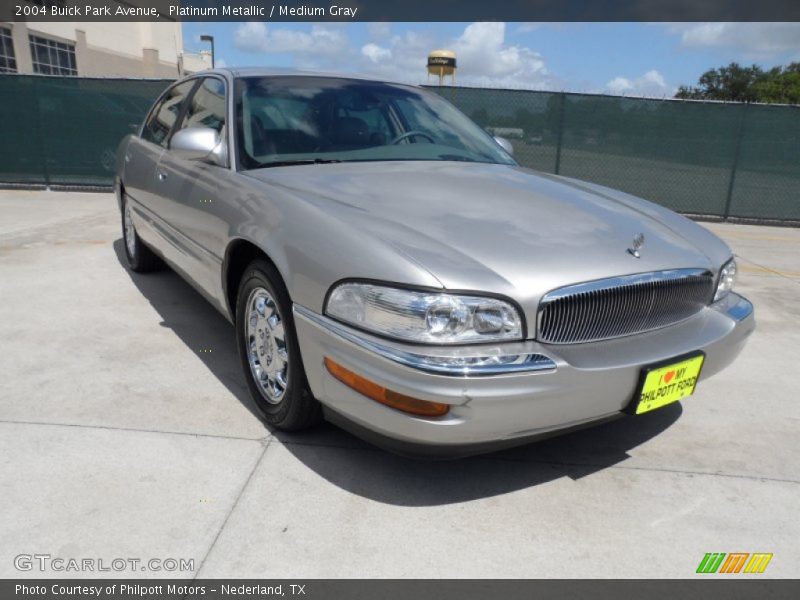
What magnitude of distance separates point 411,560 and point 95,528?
1.09 m

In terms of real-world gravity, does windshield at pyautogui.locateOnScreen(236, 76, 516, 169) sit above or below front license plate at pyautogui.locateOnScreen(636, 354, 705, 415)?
above

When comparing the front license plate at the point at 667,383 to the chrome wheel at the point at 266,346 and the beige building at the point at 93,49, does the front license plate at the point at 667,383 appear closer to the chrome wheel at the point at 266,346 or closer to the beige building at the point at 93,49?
the chrome wheel at the point at 266,346

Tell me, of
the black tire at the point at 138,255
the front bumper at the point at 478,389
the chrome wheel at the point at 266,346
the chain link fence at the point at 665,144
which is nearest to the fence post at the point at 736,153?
the chain link fence at the point at 665,144

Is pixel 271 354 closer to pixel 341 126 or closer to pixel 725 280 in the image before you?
pixel 341 126

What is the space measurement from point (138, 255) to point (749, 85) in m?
74.5

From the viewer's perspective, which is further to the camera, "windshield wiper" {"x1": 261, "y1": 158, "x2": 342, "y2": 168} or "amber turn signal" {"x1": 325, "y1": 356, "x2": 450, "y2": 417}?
"windshield wiper" {"x1": 261, "y1": 158, "x2": 342, "y2": 168}

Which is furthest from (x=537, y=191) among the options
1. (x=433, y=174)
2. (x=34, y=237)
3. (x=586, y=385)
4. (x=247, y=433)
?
(x=34, y=237)

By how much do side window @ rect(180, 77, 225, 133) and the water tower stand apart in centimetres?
1750

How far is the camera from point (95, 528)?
87.3 inches

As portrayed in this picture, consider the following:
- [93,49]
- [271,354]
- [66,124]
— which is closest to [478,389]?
[271,354]

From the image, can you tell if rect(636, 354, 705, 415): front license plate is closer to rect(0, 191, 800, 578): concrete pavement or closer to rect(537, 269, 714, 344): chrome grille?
rect(537, 269, 714, 344): chrome grille

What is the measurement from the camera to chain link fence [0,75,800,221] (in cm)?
987

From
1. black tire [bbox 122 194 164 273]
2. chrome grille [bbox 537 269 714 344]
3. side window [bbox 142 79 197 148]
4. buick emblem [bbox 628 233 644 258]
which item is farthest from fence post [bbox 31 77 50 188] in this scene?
chrome grille [bbox 537 269 714 344]
